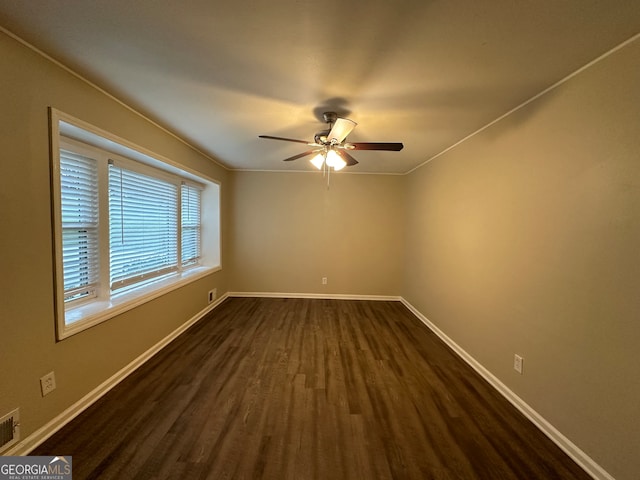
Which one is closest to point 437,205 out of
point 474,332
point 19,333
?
point 474,332

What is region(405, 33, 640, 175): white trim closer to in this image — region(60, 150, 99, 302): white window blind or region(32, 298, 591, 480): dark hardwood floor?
region(32, 298, 591, 480): dark hardwood floor

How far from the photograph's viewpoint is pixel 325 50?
133cm

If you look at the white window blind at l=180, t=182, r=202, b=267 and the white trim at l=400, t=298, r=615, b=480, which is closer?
the white trim at l=400, t=298, r=615, b=480

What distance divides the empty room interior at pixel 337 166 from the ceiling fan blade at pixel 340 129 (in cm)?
6

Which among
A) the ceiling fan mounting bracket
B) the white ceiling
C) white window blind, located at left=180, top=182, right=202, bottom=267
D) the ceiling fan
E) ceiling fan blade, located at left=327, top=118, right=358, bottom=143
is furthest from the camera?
white window blind, located at left=180, top=182, right=202, bottom=267

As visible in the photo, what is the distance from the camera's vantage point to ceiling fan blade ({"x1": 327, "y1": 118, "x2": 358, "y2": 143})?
1.79m

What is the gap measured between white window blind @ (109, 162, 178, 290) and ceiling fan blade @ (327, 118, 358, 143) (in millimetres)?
2029

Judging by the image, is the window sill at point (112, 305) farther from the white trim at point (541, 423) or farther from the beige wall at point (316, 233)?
the white trim at point (541, 423)

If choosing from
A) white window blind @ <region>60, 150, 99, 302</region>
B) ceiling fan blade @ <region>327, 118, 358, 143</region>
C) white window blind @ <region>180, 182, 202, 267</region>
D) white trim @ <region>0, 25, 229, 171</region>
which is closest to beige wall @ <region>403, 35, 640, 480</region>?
ceiling fan blade @ <region>327, 118, 358, 143</region>

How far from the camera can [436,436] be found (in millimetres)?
1565

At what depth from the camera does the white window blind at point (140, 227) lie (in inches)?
89.6

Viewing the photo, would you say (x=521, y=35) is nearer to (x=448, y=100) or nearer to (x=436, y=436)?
(x=448, y=100)

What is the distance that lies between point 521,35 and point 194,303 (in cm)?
391

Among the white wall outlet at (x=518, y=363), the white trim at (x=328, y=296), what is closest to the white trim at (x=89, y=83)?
the white trim at (x=328, y=296)
